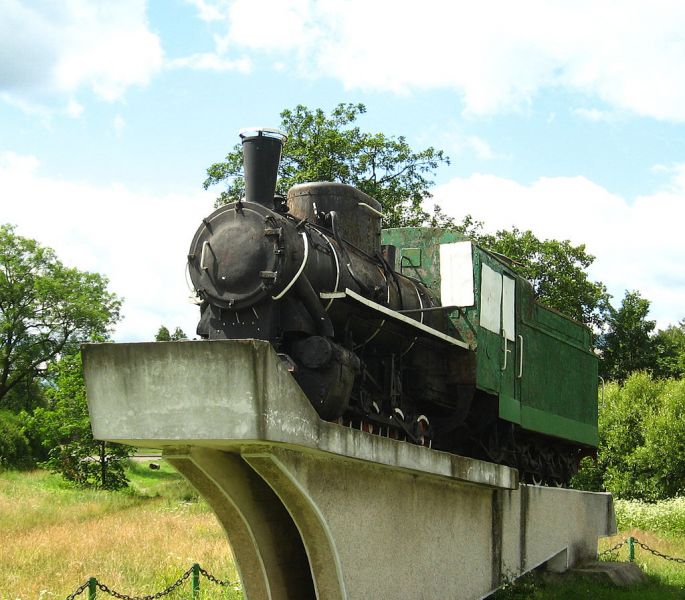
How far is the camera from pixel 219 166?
27375 mm

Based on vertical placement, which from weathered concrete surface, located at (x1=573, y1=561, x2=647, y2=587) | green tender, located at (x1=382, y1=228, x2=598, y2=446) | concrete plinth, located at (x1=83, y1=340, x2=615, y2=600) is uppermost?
green tender, located at (x1=382, y1=228, x2=598, y2=446)

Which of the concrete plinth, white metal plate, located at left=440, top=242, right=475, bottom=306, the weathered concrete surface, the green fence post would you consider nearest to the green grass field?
the weathered concrete surface

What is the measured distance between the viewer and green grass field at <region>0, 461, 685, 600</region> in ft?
34.0

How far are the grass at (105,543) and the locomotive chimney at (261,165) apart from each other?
14.7ft

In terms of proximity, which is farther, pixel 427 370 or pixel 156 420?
pixel 427 370

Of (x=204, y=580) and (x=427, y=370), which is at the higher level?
(x=427, y=370)

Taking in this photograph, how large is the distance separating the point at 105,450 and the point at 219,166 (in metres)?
9.25

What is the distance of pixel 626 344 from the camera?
139 feet

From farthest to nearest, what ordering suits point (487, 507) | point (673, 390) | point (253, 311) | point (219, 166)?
point (219, 166)
point (673, 390)
point (487, 507)
point (253, 311)

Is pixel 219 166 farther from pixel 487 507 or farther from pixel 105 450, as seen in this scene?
pixel 487 507

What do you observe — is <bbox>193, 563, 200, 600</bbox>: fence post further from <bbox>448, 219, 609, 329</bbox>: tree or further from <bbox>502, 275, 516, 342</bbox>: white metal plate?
<bbox>448, 219, 609, 329</bbox>: tree

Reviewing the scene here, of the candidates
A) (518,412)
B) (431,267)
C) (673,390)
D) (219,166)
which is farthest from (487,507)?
(219,166)

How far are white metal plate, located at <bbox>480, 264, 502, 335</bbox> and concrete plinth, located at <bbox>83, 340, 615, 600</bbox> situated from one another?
157 centimetres

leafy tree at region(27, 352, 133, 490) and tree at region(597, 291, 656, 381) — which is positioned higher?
tree at region(597, 291, 656, 381)
